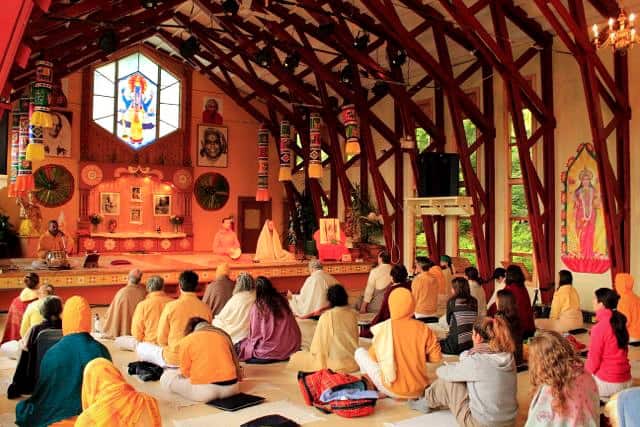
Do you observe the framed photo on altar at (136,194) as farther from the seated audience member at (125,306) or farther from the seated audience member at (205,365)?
the seated audience member at (205,365)

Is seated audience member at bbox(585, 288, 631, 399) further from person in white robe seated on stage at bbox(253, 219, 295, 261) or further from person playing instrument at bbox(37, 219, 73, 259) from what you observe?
person playing instrument at bbox(37, 219, 73, 259)

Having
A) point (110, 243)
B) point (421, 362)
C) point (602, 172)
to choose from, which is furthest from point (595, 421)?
point (110, 243)

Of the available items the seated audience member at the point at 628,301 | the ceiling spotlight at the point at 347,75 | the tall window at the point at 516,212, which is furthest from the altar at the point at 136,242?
the seated audience member at the point at 628,301

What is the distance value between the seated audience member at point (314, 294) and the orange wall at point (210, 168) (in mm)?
8983

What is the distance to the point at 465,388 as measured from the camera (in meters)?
4.00

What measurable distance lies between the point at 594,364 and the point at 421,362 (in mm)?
1395

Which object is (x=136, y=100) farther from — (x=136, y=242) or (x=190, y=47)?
(x=190, y=47)

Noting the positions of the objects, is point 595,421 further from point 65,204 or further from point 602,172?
point 65,204

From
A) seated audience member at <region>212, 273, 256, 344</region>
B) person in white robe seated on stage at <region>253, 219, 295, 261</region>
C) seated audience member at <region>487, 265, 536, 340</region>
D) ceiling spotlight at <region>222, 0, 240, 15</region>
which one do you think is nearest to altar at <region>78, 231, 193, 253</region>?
person in white robe seated on stage at <region>253, 219, 295, 261</region>

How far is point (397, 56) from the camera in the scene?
36.4 ft

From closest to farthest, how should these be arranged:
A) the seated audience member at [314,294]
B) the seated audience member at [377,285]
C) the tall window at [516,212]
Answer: the seated audience member at [314,294], the seated audience member at [377,285], the tall window at [516,212]

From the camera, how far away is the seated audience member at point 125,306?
707 centimetres

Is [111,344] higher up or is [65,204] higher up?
[65,204]

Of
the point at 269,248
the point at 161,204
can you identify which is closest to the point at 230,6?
the point at 269,248
